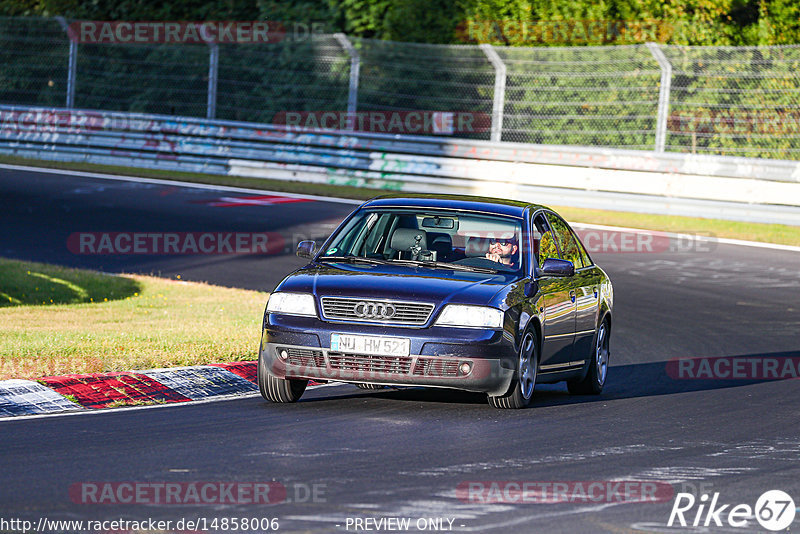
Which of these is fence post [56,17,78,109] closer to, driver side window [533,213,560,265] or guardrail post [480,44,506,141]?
guardrail post [480,44,506,141]

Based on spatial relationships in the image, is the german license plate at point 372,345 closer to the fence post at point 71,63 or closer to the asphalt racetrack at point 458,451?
the asphalt racetrack at point 458,451

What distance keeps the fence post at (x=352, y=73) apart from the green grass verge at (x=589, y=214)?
1622mm

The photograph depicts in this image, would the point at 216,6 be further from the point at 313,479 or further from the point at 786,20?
the point at 313,479

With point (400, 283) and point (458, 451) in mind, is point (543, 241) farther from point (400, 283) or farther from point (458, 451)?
point (458, 451)

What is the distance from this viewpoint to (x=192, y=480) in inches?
272

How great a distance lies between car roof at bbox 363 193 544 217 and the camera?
34.4 feet

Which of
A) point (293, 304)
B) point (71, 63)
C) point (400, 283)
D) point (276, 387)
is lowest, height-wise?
point (276, 387)

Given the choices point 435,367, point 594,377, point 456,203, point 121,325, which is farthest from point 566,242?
point 121,325

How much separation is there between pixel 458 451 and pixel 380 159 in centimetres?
1859

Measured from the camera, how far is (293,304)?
30.8ft

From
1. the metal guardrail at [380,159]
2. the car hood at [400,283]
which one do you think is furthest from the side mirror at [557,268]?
the metal guardrail at [380,159]

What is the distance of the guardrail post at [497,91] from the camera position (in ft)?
83.8

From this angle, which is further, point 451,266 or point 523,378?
point 451,266

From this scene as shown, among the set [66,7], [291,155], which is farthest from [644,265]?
[66,7]
